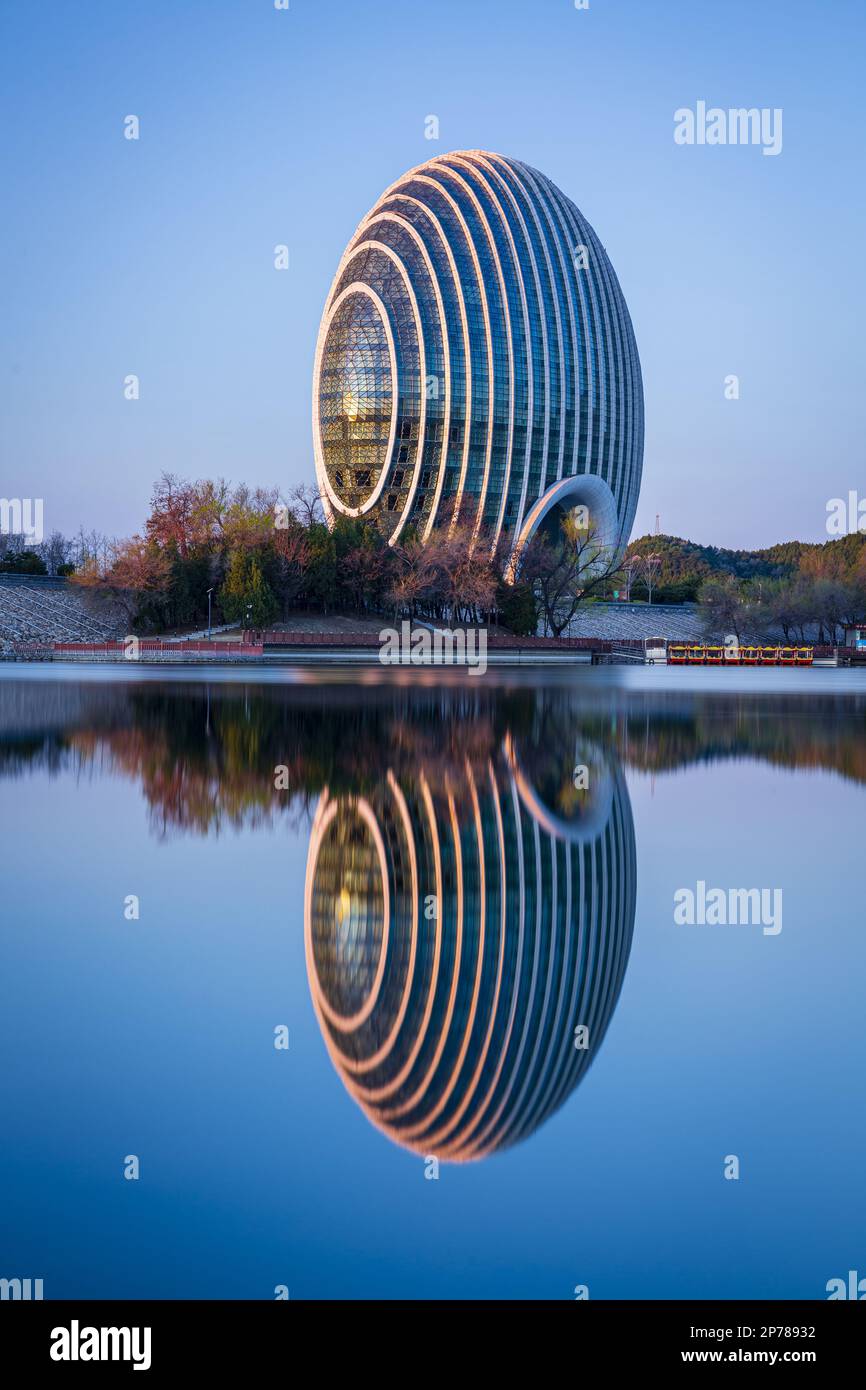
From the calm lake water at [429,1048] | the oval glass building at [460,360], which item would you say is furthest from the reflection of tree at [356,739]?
the oval glass building at [460,360]

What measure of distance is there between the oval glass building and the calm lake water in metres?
72.4

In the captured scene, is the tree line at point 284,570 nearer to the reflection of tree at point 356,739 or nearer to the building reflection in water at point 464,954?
the reflection of tree at point 356,739

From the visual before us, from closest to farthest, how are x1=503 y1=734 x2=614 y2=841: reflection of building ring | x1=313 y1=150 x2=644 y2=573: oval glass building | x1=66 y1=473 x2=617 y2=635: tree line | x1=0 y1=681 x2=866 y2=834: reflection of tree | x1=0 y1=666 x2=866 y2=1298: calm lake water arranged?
x1=0 y1=666 x2=866 y2=1298: calm lake water < x1=503 y1=734 x2=614 y2=841: reflection of building ring < x1=0 y1=681 x2=866 y2=834: reflection of tree < x1=66 y1=473 x2=617 y2=635: tree line < x1=313 y1=150 x2=644 y2=573: oval glass building

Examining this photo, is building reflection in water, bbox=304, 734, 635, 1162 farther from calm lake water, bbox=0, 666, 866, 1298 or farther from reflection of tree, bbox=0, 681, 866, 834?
reflection of tree, bbox=0, 681, 866, 834

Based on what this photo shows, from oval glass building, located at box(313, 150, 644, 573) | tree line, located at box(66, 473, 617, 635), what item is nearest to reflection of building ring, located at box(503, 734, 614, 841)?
tree line, located at box(66, 473, 617, 635)

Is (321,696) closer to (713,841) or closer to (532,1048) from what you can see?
(713,841)

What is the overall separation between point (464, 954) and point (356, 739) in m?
9.16

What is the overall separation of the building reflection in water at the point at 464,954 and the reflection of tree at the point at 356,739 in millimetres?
875

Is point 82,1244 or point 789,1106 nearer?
point 82,1244

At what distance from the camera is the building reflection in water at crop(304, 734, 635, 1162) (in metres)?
3.39
